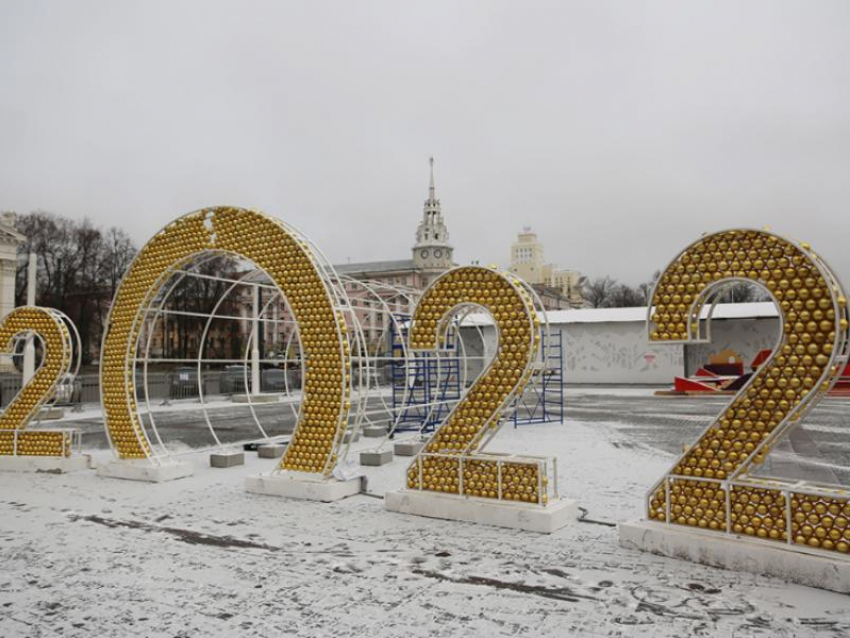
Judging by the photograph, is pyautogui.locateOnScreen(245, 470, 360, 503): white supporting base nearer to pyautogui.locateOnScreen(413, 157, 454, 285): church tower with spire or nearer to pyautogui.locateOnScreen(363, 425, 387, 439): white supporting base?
pyautogui.locateOnScreen(363, 425, 387, 439): white supporting base

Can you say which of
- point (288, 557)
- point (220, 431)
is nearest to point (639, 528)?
point (288, 557)

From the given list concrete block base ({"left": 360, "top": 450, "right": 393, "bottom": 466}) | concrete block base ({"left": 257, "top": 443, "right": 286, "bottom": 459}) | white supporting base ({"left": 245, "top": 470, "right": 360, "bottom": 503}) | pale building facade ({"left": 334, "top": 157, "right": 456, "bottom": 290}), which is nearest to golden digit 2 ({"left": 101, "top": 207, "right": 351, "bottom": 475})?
white supporting base ({"left": 245, "top": 470, "right": 360, "bottom": 503})

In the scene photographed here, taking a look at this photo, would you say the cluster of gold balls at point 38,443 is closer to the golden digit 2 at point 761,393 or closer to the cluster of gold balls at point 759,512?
the golden digit 2 at point 761,393

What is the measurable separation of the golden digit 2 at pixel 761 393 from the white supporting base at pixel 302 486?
3563 mm

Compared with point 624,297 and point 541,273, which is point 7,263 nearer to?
point 624,297

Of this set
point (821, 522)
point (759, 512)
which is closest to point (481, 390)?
point (759, 512)

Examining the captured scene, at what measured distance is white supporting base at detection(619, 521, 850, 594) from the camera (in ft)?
15.4

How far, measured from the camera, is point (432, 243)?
85688 millimetres

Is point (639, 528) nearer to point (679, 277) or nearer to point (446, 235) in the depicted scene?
point (679, 277)

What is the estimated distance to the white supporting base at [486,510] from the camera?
6320 mm

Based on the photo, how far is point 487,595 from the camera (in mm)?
4703

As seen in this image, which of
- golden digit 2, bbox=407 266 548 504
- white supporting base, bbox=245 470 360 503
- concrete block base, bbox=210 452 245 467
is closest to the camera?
golden digit 2, bbox=407 266 548 504

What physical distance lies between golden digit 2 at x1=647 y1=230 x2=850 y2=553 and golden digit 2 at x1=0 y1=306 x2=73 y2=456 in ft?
27.9

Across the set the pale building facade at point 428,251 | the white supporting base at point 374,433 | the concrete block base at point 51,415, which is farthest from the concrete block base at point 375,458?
the pale building facade at point 428,251
